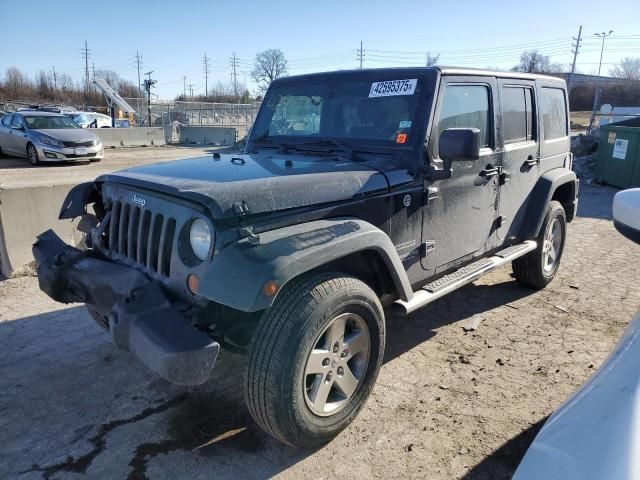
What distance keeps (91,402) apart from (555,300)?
4290 millimetres

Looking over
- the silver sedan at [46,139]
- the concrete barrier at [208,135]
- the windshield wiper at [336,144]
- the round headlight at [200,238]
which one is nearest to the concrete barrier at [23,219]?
the windshield wiper at [336,144]

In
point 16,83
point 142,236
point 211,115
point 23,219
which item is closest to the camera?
point 142,236

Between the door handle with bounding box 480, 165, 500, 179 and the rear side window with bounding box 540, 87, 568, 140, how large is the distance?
4.04ft

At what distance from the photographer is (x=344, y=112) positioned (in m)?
3.71

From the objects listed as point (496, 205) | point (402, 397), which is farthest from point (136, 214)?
point (496, 205)

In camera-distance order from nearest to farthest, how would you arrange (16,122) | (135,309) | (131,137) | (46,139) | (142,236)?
(135,309)
(142,236)
(46,139)
(16,122)
(131,137)

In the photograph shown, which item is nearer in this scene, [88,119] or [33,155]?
[33,155]

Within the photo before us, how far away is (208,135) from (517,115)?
23374 mm

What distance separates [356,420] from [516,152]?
9.11ft

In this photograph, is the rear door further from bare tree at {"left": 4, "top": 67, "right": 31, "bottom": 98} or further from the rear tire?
bare tree at {"left": 4, "top": 67, "right": 31, "bottom": 98}

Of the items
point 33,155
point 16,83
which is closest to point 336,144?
point 33,155

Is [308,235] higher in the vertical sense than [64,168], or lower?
higher

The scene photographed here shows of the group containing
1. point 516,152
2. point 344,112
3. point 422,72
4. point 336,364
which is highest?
point 422,72

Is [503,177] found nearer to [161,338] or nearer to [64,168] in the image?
[161,338]
